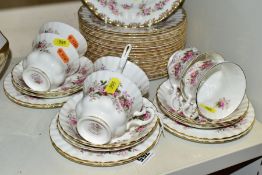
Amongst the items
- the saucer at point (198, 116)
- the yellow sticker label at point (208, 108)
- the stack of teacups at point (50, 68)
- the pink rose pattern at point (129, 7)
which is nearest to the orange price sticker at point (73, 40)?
the stack of teacups at point (50, 68)

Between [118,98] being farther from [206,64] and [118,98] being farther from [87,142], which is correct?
[206,64]

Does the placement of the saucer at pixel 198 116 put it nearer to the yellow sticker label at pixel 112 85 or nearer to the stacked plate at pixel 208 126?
the stacked plate at pixel 208 126

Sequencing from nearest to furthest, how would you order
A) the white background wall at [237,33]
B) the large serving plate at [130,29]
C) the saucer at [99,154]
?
1. the saucer at [99,154]
2. the white background wall at [237,33]
3. the large serving plate at [130,29]

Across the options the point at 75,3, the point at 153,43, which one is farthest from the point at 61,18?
the point at 153,43

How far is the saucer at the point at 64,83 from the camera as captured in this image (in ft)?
3.05

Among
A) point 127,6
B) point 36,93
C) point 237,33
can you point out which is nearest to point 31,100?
point 36,93

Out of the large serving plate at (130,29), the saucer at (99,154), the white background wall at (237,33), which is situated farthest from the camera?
the large serving plate at (130,29)

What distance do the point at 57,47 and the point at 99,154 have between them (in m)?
0.30

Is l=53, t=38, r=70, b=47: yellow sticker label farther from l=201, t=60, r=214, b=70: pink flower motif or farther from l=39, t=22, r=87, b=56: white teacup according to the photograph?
l=201, t=60, r=214, b=70: pink flower motif

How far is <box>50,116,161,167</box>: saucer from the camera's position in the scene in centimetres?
75

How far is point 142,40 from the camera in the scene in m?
0.96

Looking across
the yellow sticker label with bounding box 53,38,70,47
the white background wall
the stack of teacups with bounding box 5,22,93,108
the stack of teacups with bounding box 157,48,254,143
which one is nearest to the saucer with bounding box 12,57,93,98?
the stack of teacups with bounding box 5,22,93,108

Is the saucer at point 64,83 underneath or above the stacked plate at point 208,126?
underneath

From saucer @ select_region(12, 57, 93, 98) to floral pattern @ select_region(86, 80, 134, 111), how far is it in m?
0.17
